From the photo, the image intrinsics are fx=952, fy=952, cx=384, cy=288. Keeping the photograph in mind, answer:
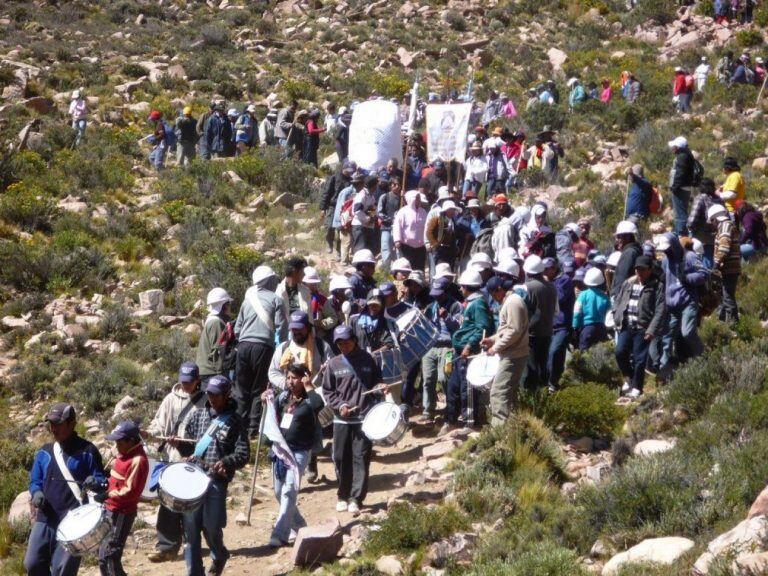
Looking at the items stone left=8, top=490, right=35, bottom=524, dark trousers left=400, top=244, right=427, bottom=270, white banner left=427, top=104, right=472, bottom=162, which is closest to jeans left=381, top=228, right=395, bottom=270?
dark trousers left=400, top=244, right=427, bottom=270

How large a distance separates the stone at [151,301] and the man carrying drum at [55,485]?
9564 millimetres

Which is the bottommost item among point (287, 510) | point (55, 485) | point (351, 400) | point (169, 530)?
point (169, 530)

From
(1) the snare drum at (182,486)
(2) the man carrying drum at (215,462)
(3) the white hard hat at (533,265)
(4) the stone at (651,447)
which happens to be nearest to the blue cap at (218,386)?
(2) the man carrying drum at (215,462)

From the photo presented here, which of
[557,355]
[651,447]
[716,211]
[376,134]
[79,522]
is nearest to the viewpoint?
[79,522]

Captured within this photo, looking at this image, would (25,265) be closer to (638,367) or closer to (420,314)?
(420,314)

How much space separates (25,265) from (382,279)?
6.88 m

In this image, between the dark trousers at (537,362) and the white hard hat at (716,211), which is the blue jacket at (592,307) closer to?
the dark trousers at (537,362)

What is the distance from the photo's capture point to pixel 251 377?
10.9 m

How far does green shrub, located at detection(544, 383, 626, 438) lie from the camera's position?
10.5 meters

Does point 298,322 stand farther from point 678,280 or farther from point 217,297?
point 678,280

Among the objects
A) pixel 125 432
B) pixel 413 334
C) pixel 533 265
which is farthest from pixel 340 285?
pixel 125 432

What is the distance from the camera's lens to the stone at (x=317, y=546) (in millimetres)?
8070

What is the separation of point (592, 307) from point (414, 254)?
409cm

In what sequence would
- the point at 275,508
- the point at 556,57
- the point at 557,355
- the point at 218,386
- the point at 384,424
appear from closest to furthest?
1. the point at 218,386
2. the point at 384,424
3. the point at 275,508
4. the point at 557,355
5. the point at 556,57
